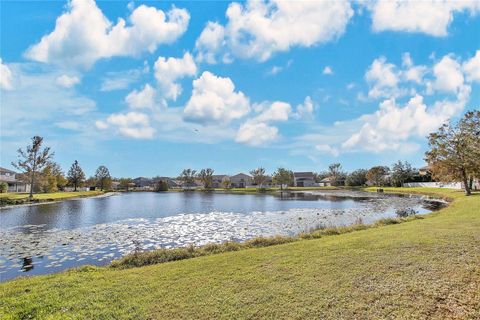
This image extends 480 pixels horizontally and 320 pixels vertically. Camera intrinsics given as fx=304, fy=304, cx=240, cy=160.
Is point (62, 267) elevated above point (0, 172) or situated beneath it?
situated beneath

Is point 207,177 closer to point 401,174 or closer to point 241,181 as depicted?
point 241,181

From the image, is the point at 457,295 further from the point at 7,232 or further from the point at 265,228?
the point at 7,232

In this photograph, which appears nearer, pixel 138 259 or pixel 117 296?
pixel 117 296

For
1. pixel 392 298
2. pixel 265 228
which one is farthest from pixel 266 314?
pixel 265 228

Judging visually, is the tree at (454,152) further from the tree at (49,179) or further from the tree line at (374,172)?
the tree at (49,179)

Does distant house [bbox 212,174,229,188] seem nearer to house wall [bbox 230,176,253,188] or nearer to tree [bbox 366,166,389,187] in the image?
house wall [bbox 230,176,253,188]

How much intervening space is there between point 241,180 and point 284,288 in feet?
368

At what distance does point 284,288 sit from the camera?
19.4ft

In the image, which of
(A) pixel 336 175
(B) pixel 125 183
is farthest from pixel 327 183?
(B) pixel 125 183

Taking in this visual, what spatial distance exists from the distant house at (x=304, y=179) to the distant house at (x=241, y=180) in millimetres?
16921

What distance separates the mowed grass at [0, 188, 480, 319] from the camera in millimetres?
5023

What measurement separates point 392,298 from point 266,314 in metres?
2.20

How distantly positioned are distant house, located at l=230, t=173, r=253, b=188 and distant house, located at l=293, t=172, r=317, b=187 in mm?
16921

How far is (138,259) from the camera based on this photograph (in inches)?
392
